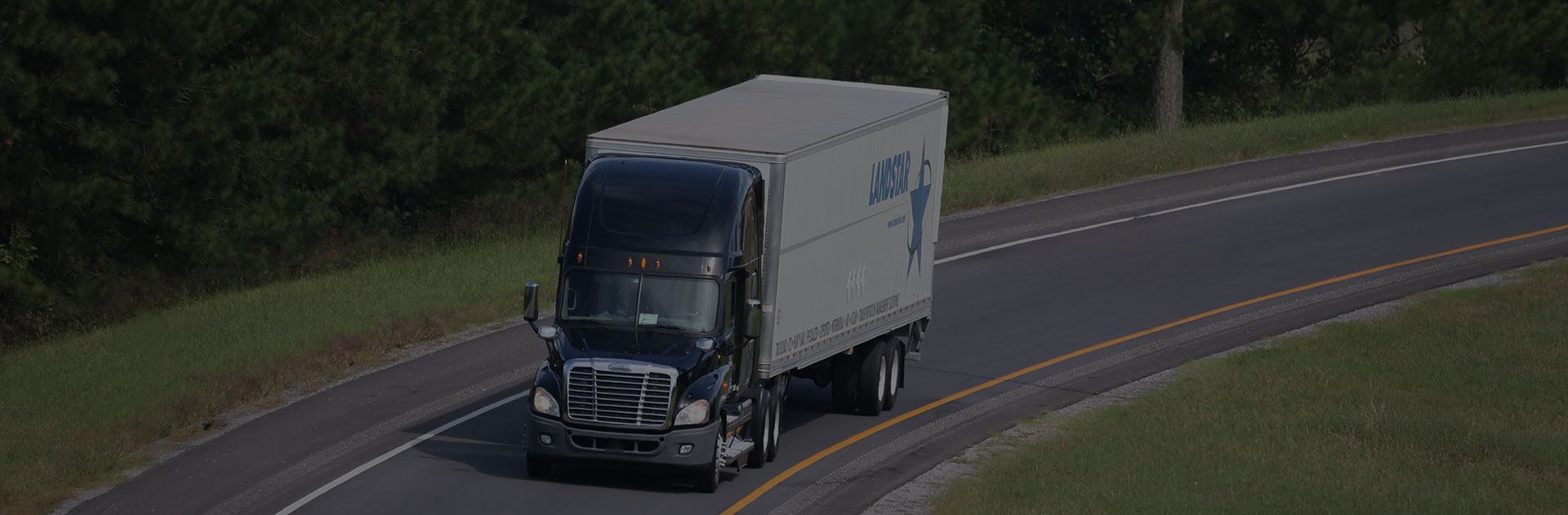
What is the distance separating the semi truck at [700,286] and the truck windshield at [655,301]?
12mm

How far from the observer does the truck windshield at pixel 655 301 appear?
57.4ft

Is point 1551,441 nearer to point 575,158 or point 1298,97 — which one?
point 575,158

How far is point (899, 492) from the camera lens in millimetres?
17922

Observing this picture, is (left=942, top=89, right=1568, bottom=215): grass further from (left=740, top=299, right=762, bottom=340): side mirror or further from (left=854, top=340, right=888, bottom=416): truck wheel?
(left=740, top=299, right=762, bottom=340): side mirror

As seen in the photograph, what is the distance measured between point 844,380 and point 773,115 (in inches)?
135

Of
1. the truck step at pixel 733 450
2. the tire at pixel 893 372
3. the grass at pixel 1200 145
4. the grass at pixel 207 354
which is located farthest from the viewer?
the grass at pixel 1200 145

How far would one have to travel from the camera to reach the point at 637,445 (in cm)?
1711

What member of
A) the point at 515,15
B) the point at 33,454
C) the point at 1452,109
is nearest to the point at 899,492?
the point at 33,454

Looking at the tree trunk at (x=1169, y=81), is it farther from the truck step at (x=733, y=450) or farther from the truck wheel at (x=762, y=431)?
the truck step at (x=733, y=450)

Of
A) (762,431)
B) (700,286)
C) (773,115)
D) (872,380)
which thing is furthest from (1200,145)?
(700,286)

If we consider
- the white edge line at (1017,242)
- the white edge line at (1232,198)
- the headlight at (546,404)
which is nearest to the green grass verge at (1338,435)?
the headlight at (546,404)

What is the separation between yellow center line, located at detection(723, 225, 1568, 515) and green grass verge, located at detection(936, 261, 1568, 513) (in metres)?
1.80

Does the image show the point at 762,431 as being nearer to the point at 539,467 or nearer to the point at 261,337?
the point at 539,467

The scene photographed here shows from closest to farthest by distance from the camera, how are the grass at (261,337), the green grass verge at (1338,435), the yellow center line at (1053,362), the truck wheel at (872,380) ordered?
the green grass verge at (1338,435) < the yellow center line at (1053,362) < the grass at (261,337) < the truck wheel at (872,380)
